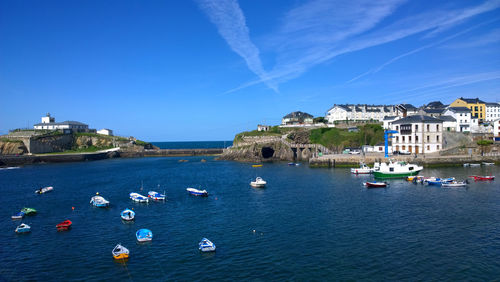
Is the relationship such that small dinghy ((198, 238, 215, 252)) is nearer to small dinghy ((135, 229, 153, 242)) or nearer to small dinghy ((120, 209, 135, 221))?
small dinghy ((135, 229, 153, 242))

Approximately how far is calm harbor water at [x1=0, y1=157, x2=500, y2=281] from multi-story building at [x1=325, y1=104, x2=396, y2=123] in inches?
3146

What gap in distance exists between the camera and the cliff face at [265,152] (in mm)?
108500

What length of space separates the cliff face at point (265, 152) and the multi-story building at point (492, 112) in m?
78.5

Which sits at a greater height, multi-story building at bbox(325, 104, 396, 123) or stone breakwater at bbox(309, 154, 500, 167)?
multi-story building at bbox(325, 104, 396, 123)

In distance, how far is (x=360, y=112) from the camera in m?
135

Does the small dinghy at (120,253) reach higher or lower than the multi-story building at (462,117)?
lower

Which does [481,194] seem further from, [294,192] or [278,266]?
[278,266]

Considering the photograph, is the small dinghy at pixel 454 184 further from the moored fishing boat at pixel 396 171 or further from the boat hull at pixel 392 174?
the boat hull at pixel 392 174

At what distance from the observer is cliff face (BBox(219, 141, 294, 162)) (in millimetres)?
108500

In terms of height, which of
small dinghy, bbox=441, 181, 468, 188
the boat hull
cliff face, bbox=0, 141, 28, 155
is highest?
cliff face, bbox=0, 141, 28, 155

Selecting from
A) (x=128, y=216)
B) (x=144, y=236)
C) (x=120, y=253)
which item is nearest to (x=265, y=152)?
(x=128, y=216)

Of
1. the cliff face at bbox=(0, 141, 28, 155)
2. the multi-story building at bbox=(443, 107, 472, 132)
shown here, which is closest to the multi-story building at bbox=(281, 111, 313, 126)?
the multi-story building at bbox=(443, 107, 472, 132)

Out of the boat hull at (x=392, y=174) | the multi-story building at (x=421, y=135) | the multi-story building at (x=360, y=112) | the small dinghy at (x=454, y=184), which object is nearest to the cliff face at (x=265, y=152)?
the multi-story building at (x=421, y=135)

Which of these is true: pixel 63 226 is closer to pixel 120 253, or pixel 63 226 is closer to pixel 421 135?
pixel 120 253
